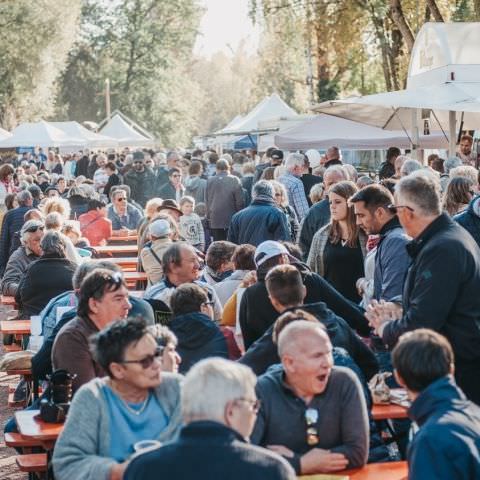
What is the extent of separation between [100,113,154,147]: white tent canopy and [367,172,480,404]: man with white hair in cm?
3656

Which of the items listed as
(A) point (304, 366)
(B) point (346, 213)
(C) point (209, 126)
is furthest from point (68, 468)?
(C) point (209, 126)

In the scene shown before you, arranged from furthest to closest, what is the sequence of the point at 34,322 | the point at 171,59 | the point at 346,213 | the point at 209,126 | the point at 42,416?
1. the point at 209,126
2. the point at 171,59
3. the point at 346,213
4. the point at 34,322
5. the point at 42,416

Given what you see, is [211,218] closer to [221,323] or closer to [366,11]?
[221,323]

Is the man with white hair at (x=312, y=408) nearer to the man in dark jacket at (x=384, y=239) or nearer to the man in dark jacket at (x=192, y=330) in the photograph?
the man in dark jacket at (x=192, y=330)

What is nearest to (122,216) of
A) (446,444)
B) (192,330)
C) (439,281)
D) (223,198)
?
(223,198)

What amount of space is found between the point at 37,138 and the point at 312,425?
101ft

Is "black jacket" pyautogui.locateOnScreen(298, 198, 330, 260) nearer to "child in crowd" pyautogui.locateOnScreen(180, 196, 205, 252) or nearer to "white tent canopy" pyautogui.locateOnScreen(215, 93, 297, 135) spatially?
"child in crowd" pyautogui.locateOnScreen(180, 196, 205, 252)

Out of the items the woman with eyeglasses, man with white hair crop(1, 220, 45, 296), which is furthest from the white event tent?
the woman with eyeglasses

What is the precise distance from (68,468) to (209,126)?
130236 millimetres

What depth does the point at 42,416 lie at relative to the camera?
20.8 ft

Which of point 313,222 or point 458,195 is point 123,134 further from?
point 458,195

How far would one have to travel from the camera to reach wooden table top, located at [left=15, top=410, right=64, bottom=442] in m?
6.03

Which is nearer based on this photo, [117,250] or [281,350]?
[281,350]

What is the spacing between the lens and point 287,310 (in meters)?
6.24
